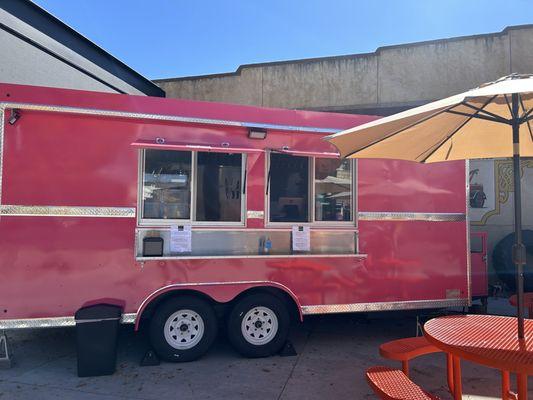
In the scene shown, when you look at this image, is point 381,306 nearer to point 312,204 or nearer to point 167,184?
point 312,204

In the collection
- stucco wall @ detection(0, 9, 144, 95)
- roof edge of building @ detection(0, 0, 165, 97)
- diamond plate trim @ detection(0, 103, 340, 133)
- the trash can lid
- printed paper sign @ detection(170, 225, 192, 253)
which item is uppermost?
roof edge of building @ detection(0, 0, 165, 97)

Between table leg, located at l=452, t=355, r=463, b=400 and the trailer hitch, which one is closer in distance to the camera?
table leg, located at l=452, t=355, r=463, b=400

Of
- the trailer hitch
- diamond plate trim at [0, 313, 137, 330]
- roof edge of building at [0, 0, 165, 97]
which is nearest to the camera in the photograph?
diamond plate trim at [0, 313, 137, 330]

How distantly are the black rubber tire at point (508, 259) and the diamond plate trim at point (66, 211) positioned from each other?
774 centimetres

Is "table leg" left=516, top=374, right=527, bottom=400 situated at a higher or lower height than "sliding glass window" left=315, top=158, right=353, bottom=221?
lower

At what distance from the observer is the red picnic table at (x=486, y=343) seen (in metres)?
2.53

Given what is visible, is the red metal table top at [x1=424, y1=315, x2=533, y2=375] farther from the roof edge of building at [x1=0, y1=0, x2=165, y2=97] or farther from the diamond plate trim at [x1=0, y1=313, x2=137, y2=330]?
the roof edge of building at [x1=0, y1=0, x2=165, y2=97]

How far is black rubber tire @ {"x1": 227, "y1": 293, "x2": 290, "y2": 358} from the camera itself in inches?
187

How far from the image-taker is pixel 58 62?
681cm

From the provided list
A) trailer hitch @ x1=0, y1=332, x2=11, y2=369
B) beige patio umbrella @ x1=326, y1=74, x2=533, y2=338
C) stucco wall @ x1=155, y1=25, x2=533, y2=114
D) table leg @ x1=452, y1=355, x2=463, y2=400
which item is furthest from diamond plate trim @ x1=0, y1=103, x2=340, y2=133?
stucco wall @ x1=155, y1=25, x2=533, y2=114

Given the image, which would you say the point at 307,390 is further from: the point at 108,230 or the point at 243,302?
the point at 108,230

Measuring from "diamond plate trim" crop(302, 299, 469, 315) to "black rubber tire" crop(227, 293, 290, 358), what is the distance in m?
0.28

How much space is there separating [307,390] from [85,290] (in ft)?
8.10

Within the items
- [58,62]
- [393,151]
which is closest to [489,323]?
[393,151]
